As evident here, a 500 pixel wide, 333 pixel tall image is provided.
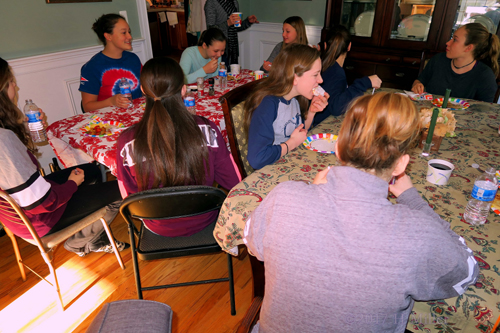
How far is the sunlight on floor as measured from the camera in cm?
158

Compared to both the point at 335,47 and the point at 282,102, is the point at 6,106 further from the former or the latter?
the point at 335,47

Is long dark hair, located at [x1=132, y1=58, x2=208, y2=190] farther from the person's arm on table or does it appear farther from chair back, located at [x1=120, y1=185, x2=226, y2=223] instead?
the person's arm on table

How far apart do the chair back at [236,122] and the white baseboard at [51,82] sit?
2.12m

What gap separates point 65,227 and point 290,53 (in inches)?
57.4

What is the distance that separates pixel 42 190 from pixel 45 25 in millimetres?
2109

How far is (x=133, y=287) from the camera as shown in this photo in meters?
1.78

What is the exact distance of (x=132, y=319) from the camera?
0.68m

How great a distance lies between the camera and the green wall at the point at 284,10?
438 centimetres

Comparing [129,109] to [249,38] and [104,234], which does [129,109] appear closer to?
[104,234]

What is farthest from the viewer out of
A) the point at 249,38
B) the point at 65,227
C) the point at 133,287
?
the point at 249,38

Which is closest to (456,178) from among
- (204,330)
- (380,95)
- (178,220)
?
(380,95)

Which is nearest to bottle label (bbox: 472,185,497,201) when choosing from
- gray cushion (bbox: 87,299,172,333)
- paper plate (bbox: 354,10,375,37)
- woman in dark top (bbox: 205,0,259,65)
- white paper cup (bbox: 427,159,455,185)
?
white paper cup (bbox: 427,159,455,185)

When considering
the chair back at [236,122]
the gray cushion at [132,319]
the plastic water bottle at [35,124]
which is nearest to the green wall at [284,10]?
the chair back at [236,122]

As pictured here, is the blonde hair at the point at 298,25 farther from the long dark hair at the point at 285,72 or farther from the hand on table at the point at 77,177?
the hand on table at the point at 77,177
